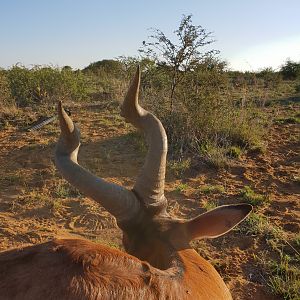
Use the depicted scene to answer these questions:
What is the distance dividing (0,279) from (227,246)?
3.49 meters

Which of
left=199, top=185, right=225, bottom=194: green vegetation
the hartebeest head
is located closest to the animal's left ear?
the hartebeest head

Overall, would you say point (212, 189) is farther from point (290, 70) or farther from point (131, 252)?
point (290, 70)

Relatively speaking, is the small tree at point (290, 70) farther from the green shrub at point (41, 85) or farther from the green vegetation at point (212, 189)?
the green vegetation at point (212, 189)

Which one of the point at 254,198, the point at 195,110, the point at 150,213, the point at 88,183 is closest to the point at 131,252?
the point at 150,213

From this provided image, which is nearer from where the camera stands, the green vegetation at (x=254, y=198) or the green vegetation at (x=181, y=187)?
the green vegetation at (x=254, y=198)

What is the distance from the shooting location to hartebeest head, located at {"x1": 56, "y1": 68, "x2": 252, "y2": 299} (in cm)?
293

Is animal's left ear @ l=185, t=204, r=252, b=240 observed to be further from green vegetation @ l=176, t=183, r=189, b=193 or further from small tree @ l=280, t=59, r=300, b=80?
small tree @ l=280, t=59, r=300, b=80

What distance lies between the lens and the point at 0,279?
7.19 feet

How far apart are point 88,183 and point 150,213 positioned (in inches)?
17.7

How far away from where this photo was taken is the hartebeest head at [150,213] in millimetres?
2932

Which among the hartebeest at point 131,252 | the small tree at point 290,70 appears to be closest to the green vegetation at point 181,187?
the hartebeest at point 131,252

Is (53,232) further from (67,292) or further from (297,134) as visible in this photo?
(297,134)

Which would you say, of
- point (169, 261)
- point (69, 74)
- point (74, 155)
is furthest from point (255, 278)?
point (69, 74)

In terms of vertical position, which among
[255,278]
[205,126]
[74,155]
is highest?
[74,155]
